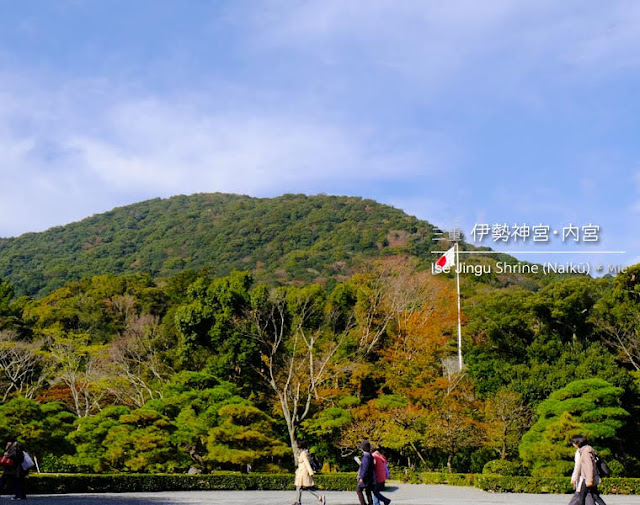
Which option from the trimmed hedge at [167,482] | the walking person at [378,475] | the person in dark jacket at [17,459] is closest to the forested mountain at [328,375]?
the trimmed hedge at [167,482]

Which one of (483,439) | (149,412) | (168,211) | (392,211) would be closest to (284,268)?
(392,211)

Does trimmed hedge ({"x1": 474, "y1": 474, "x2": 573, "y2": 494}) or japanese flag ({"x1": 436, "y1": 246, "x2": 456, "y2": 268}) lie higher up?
japanese flag ({"x1": 436, "y1": 246, "x2": 456, "y2": 268})

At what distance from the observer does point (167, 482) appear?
19547 millimetres

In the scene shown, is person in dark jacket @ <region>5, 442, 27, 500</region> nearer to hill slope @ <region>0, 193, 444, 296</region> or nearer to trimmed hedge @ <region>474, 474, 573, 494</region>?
trimmed hedge @ <region>474, 474, 573, 494</region>

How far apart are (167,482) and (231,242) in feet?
229

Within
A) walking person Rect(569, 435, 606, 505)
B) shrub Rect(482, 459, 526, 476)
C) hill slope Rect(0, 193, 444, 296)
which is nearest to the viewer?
walking person Rect(569, 435, 606, 505)

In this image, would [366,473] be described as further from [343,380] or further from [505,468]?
[343,380]

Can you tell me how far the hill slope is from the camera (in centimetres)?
7406

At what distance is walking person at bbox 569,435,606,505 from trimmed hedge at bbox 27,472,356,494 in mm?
11876

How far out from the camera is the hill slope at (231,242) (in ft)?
243

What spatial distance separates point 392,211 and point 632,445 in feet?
245

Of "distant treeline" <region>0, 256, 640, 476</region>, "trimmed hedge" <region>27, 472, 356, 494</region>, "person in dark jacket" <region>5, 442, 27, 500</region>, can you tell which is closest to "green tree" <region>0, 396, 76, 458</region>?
"distant treeline" <region>0, 256, 640, 476</region>

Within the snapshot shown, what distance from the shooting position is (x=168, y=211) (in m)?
128

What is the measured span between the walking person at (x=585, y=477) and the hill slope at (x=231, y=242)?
182 ft
